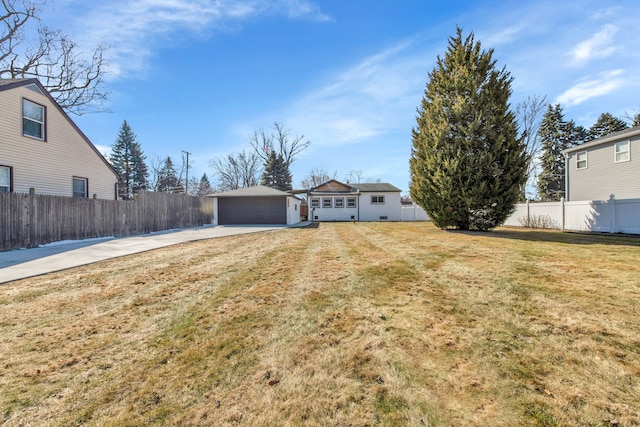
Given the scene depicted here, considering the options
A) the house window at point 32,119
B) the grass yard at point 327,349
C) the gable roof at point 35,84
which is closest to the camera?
the grass yard at point 327,349

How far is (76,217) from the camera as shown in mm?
10047

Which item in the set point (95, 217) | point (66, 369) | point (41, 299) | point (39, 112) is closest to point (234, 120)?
point (39, 112)

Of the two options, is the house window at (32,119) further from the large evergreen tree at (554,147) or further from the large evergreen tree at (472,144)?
the large evergreen tree at (554,147)

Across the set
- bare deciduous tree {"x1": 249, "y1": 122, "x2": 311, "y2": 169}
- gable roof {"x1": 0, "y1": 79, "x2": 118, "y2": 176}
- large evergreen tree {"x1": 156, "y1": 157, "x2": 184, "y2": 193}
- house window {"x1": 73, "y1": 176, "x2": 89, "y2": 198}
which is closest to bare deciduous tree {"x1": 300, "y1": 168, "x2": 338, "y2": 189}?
bare deciduous tree {"x1": 249, "y1": 122, "x2": 311, "y2": 169}

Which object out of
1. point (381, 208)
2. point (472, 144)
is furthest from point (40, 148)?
point (381, 208)

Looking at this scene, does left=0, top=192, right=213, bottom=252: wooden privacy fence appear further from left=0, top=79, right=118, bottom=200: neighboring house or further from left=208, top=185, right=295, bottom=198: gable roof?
left=208, top=185, right=295, bottom=198: gable roof

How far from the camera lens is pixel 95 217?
10.8 m

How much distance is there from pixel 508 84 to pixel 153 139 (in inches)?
1443

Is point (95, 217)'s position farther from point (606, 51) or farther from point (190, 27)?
point (606, 51)

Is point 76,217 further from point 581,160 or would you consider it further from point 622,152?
point 581,160

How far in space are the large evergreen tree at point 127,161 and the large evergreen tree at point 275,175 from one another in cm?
1690

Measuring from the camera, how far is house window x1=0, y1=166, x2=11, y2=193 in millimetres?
9742

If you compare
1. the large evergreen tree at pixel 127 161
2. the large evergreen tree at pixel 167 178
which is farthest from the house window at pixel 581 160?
the large evergreen tree at pixel 167 178

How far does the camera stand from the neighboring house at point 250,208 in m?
19.4
